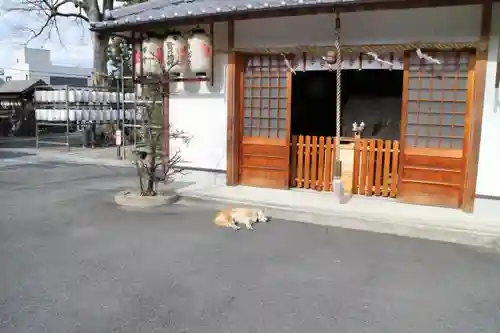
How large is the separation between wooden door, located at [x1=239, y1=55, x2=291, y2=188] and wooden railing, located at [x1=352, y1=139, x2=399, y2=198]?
1.41 meters

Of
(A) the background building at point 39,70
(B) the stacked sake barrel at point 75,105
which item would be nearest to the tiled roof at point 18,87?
(B) the stacked sake barrel at point 75,105

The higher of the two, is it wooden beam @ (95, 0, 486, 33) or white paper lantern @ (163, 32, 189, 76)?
wooden beam @ (95, 0, 486, 33)

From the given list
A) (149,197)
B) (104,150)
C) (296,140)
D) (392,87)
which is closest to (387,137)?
(392,87)

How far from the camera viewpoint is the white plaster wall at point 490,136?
7335 millimetres

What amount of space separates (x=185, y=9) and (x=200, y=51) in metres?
0.96

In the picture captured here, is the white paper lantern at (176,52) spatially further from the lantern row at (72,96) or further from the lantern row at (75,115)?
the lantern row at (72,96)

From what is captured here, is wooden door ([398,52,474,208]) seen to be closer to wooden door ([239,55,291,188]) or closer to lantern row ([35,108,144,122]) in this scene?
wooden door ([239,55,291,188])

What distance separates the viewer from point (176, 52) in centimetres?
970

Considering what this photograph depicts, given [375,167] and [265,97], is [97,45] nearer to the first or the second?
[265,97]

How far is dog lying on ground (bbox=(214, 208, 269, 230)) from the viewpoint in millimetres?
7156

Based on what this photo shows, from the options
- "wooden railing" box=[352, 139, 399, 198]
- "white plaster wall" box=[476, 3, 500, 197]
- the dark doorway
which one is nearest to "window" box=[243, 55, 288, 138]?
"wooden railing" box=[352, 139, 399, 198]

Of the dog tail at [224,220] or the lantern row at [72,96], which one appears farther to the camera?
the lantern row at [72,96]

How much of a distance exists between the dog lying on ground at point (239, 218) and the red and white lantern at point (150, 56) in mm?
4314

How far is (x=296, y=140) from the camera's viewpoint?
9477mm
